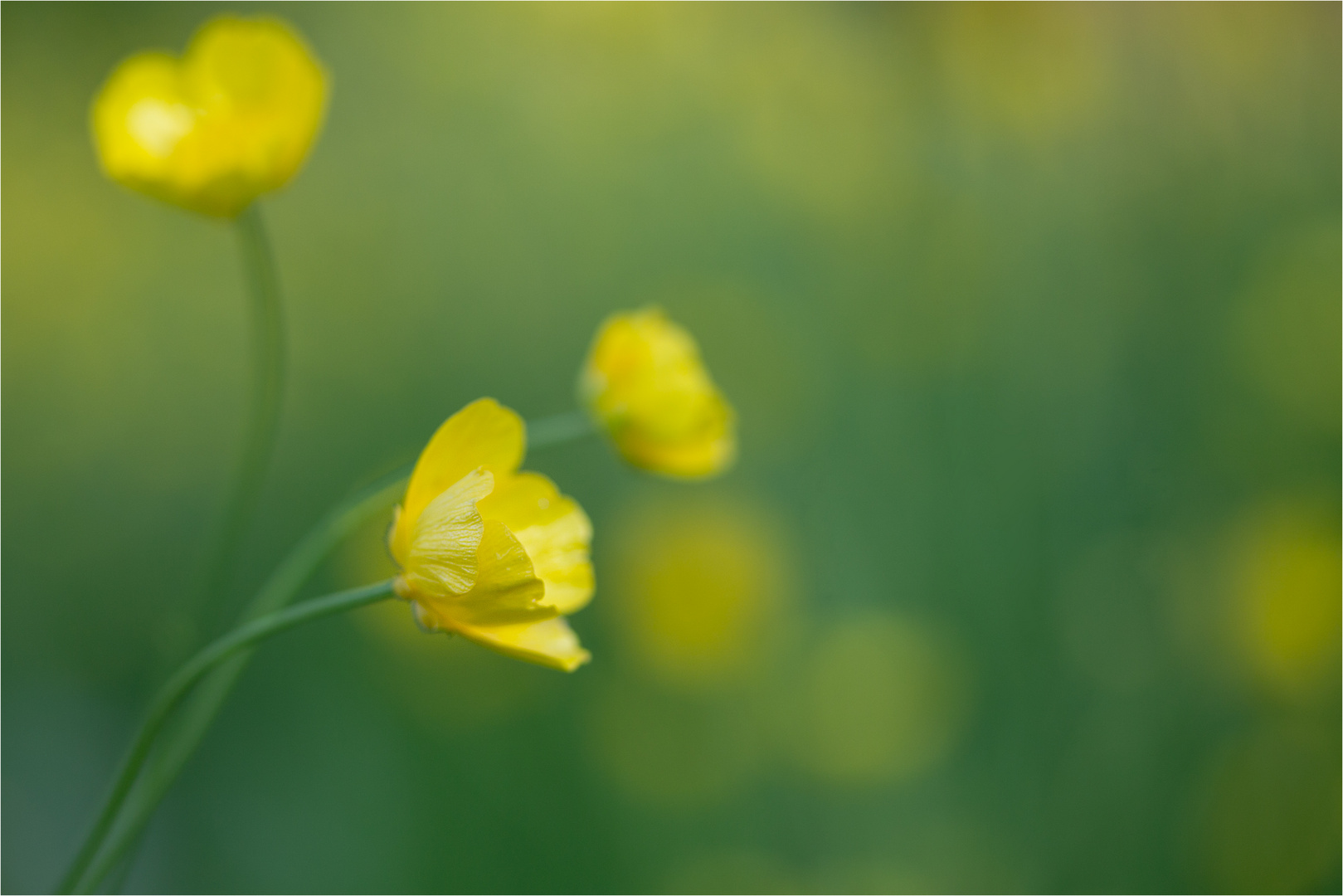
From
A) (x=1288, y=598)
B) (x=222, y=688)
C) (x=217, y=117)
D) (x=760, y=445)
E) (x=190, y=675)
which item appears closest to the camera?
(x=190, y=675)

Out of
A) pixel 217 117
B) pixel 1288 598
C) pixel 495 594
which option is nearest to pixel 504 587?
pixel 495 594

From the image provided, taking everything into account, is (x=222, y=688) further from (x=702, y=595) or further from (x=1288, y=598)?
(x=1288, y=598)

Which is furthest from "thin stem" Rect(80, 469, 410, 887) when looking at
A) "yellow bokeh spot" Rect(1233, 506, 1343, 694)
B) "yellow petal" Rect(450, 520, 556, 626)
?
"yellow bokeh spot" Rect(1233, 506, 1343, 694)

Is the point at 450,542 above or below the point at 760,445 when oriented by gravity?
below

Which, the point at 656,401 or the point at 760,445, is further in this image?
the point at 760,445

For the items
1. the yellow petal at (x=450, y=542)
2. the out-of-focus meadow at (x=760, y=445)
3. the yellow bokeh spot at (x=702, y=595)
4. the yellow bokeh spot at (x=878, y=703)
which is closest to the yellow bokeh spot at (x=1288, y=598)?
the out-of-focus meadow at (x=760, y=445)

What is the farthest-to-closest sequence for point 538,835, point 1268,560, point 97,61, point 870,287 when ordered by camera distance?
point 870,287 < point 97,61 < point 1268,560 < point 538,835

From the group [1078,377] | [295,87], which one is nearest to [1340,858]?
[1078,377]

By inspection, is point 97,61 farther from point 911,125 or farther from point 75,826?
point 911,125
